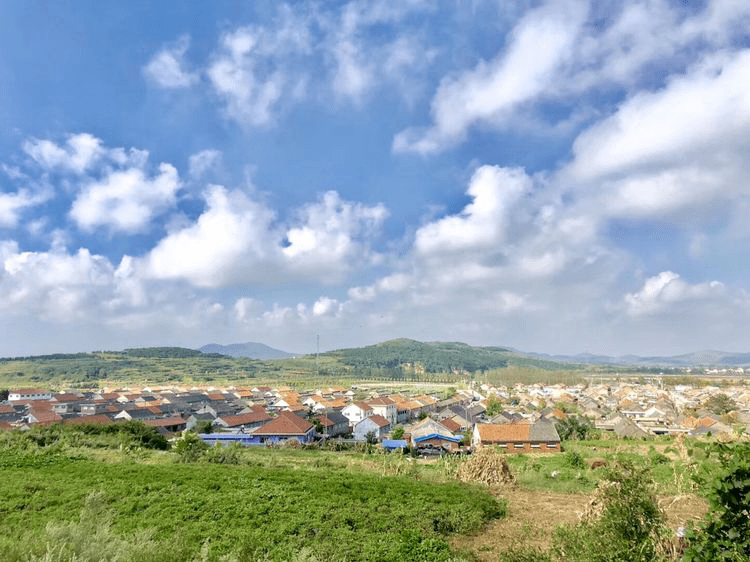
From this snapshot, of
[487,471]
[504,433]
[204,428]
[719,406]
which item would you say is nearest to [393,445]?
[504,433]

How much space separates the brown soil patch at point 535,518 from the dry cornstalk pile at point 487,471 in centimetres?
133

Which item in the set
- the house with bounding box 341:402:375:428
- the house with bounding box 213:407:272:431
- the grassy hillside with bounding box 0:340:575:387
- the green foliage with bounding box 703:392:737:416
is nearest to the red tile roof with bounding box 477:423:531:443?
the house with bounding box 213:407:272:431

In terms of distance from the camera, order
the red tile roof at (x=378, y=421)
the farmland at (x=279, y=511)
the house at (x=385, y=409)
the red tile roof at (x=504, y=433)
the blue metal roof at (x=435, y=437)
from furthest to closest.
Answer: the house at (x=385, y=409)
the red tile roof at (x=378, y=421)
the blue metal roof at (x=435, y=437)
the red tile roof at (x=504, y=433)
the farmland at (x=279, y=511)

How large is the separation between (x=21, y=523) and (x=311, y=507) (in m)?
6.58

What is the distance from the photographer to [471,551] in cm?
971

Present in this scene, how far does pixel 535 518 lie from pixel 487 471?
4853mm

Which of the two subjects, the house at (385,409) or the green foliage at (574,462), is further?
the house at (385,409)

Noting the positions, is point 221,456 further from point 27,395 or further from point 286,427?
point 27,395

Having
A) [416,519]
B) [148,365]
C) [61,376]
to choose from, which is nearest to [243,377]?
[148,365]

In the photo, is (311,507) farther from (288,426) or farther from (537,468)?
(288,426)

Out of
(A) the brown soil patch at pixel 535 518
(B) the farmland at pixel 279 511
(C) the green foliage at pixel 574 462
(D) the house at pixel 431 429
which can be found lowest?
(D) the house at pixel 431 429

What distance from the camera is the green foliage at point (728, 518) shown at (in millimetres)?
3877

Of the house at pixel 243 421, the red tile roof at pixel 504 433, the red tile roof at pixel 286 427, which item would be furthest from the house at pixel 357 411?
the red tile roof at pixel 504 433

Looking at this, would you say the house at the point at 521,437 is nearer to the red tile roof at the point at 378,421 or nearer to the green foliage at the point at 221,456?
the red tile roof at the point at 378,421
